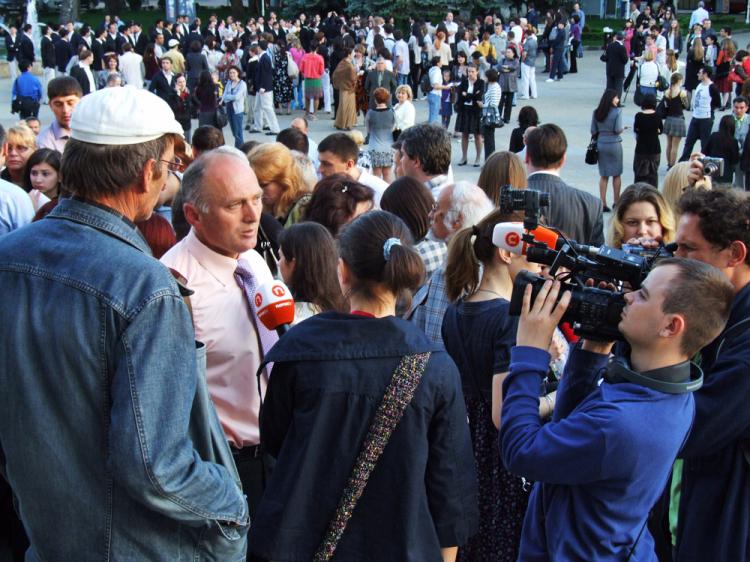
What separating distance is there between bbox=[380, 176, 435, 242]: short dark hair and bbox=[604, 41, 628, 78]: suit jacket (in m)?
18.0

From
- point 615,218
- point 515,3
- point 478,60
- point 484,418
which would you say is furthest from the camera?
point 515,3

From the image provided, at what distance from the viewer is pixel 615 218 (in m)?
5.20

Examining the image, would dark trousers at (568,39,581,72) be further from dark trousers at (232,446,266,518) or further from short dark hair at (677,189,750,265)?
dark trousers at (232,446,266,518)

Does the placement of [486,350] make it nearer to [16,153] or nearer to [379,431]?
[379,431]

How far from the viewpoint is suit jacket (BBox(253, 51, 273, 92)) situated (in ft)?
61.2

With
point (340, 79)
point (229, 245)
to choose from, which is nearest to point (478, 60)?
point (340, 79)

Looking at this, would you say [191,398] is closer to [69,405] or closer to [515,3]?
[69,405]

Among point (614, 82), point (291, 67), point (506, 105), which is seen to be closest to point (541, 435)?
point (506, 105)

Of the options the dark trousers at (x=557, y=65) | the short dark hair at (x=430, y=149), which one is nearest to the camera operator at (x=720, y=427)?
the short dark hair at (x=430, y=149)

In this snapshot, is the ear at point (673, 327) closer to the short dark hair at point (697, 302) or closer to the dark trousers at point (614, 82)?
the short dark hair at point (697, 302)

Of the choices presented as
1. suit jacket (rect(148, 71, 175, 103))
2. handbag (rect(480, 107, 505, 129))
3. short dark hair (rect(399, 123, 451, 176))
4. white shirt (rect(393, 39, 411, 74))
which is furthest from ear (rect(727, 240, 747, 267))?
white shirt (rect(393, 39, 411, 74))

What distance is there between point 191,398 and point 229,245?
1.51 metres

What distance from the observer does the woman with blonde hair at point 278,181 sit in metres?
5.96

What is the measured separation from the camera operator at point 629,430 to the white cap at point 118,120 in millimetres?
1237
